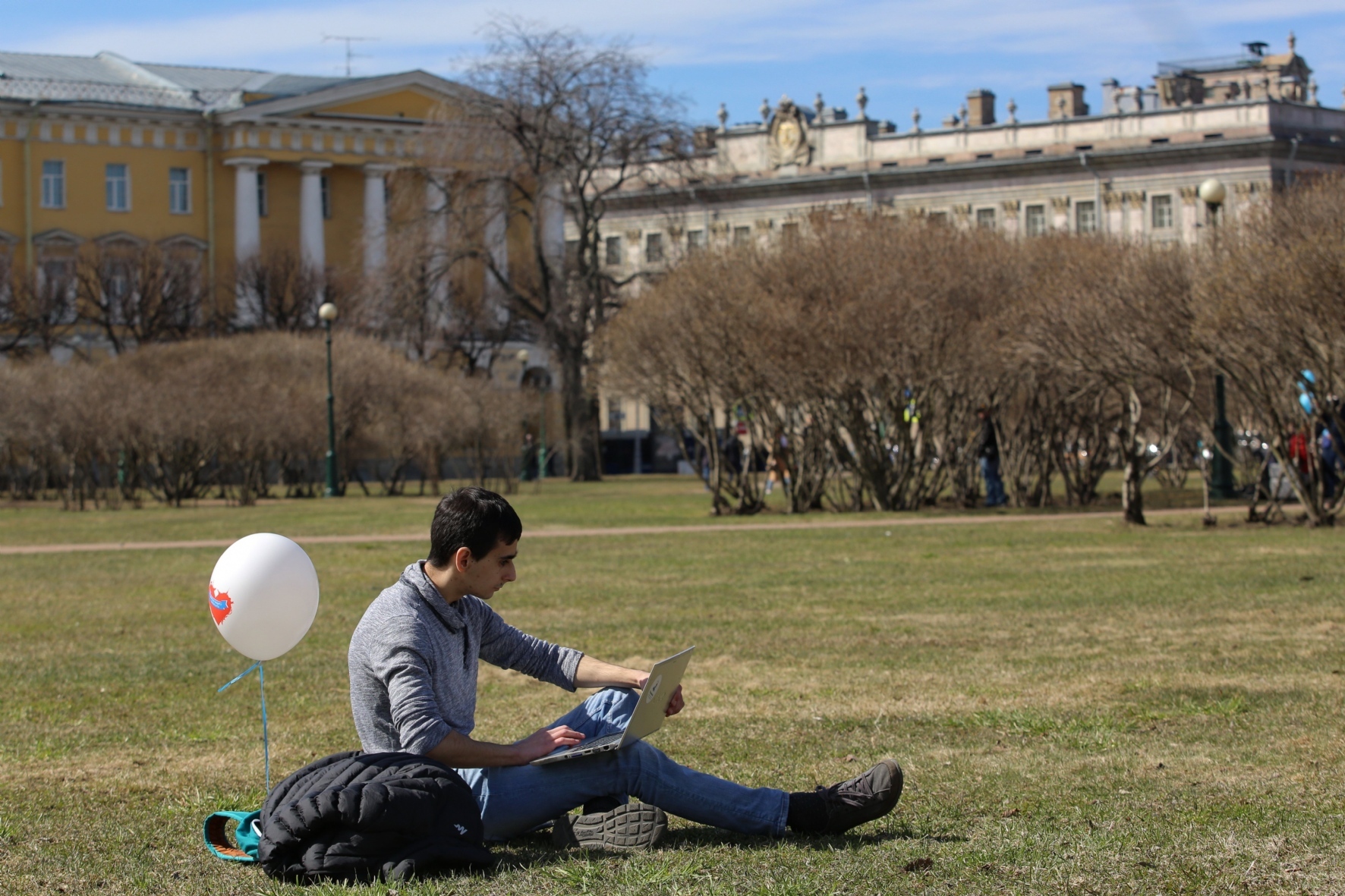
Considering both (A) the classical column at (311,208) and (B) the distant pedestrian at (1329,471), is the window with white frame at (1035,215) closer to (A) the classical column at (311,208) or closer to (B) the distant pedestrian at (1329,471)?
(A) the classical column at (311,208)

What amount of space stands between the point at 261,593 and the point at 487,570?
5.31 feet

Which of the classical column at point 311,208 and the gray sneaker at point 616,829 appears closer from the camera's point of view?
the gray sneaker at point 616,829

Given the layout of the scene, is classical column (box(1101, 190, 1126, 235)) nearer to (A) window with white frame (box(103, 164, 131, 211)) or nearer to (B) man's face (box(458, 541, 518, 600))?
(A) window with white frame (box(103, 164, 131, 211))

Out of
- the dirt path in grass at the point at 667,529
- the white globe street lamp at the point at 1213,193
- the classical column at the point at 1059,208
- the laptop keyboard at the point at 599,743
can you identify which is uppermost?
the classical column at the point at 1059,208

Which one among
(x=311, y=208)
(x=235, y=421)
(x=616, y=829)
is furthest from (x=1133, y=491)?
(x=311, y=208)

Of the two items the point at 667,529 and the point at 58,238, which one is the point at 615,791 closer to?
the point at 667,529

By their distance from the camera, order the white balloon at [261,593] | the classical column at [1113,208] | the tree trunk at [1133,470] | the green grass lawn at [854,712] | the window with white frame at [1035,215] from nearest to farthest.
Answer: the green grass lawn at [854,712] < the white balloon at [261,593] < the tree trunk at [1133,470] < the classical column at [1113,208] < the window with white frame at [1035,215]

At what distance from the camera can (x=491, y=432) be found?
43.8m

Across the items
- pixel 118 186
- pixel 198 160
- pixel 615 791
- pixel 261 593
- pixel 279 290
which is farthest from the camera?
pixel 198 160

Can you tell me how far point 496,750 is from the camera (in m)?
6.51

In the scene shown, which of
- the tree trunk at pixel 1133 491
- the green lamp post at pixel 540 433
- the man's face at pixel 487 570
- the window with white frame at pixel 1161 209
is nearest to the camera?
the man's face at pixel 487 570

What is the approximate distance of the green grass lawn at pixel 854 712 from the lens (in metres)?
6.34

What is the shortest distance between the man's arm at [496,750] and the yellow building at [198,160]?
66.4m

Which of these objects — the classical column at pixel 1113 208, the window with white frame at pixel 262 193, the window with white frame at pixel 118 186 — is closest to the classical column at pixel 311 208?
the window with white frame at pixel 262 193
